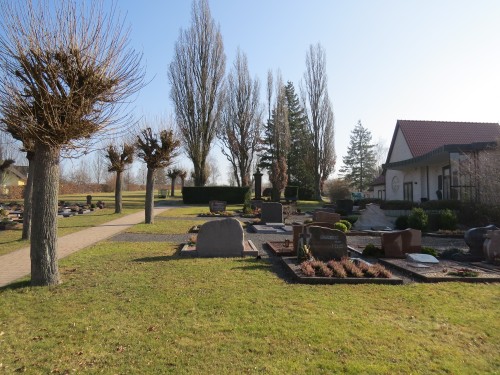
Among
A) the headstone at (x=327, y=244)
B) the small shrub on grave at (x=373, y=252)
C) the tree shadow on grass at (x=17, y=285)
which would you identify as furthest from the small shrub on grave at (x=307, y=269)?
the tree shadow on grass at (x=17, y=285)

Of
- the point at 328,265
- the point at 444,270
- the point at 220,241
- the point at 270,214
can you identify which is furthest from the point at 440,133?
the point at 328,265

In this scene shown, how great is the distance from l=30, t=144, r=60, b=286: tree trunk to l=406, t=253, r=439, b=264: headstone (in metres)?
7.68

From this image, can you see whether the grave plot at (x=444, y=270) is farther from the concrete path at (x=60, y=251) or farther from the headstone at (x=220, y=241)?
the concrete path at (x=60, y=251)

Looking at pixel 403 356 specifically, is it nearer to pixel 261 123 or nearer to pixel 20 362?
pixel 20 362

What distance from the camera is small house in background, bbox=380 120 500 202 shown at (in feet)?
68.3

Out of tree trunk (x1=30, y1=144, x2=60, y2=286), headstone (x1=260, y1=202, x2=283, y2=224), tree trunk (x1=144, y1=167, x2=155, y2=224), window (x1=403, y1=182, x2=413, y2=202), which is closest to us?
tree trunk (x1=30, y1=144, x2=60, y2=286)

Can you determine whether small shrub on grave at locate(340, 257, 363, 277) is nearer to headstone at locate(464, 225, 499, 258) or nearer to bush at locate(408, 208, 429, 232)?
headstone at locate(464, 225, 499, 258)

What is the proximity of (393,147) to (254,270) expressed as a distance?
30.2m

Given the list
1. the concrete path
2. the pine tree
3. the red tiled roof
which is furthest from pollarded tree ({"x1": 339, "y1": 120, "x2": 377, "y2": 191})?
the concrete path

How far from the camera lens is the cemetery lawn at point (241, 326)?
403 centimetres

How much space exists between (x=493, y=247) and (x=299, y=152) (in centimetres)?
4955

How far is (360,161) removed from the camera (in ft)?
232

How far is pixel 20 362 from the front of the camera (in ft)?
13.2

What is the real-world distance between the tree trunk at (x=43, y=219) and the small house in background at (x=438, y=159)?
18.5 metres
